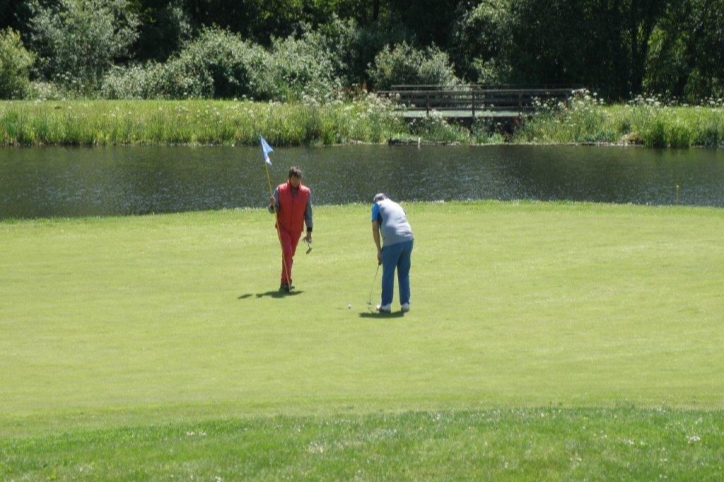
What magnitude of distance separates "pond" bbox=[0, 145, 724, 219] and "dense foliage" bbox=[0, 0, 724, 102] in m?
11.7

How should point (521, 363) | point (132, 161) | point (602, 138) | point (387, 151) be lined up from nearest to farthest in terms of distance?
point (521, 363) → point (132, 161) → point (387, 151) → point (602, 138)

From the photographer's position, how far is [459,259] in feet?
67.7

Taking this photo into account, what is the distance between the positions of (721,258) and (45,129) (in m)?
39.5

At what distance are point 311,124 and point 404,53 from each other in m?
12.7

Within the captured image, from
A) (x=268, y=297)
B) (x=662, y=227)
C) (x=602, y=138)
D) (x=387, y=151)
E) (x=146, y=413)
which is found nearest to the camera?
(x=146, y=413)

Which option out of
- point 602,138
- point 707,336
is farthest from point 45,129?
point 707,336

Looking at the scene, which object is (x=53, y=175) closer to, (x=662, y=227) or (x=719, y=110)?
(x=662, y=227)

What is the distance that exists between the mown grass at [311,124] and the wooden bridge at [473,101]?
49.1 inches

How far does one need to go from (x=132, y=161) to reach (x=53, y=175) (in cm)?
530

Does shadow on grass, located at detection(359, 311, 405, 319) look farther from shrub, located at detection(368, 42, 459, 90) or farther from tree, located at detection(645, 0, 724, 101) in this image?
tree, located at detection(645, 0, 724, 101)

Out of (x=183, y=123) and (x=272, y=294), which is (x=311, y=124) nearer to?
(x=183, y=123)

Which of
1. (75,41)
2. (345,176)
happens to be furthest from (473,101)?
(75,41)

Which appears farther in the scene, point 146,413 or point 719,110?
point 719,110

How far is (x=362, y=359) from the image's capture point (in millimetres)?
14008
